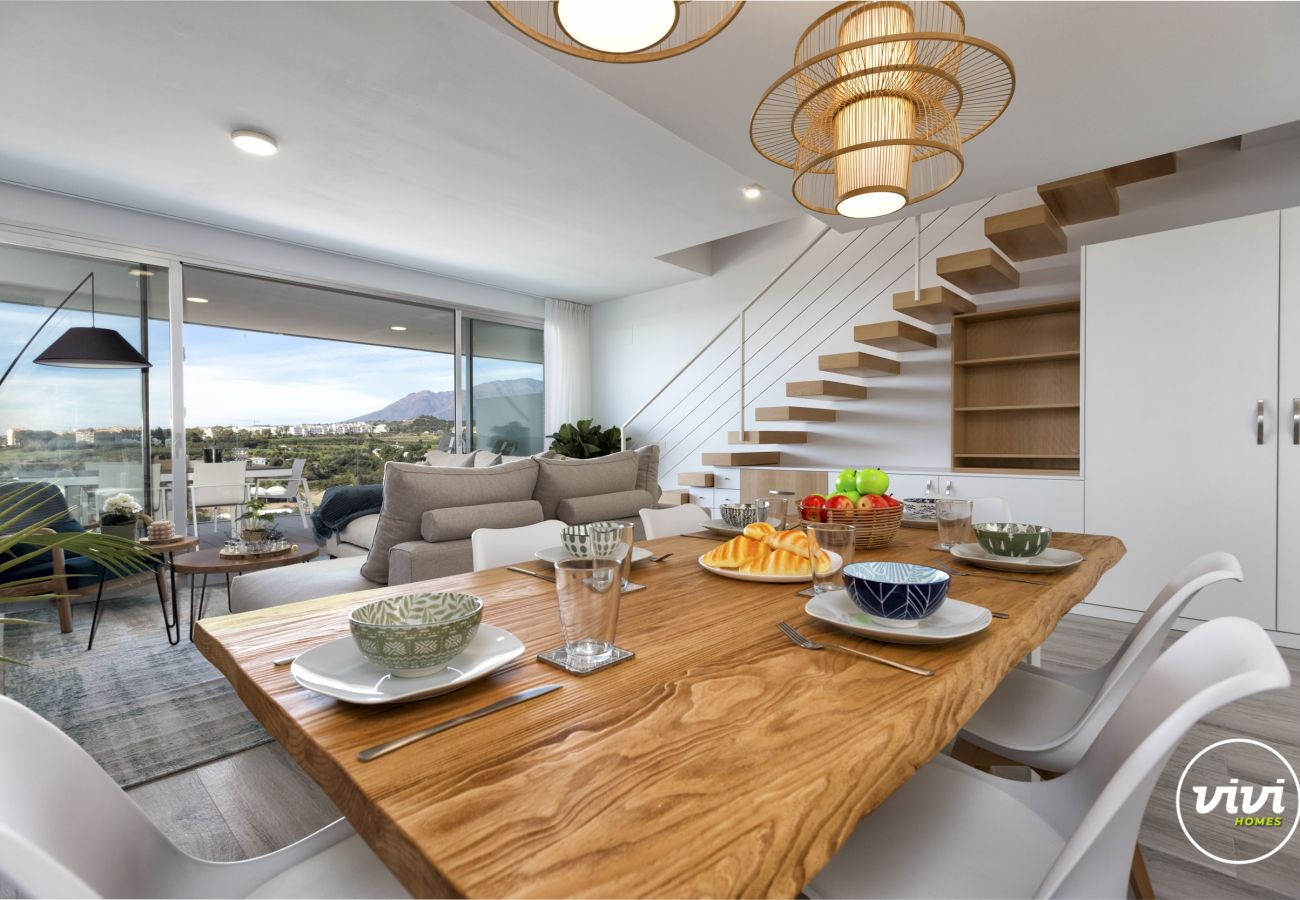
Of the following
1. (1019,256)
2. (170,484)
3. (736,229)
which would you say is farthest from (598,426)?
(1019,256)

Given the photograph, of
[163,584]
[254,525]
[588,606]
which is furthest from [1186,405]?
[163,584]

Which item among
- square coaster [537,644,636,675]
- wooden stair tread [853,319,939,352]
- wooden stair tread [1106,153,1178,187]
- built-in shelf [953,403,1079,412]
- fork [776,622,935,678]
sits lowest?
fork [776,622,935,678]

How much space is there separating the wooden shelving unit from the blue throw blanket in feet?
13.2

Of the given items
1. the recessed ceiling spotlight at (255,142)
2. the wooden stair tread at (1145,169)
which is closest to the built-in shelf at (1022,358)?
the wooden stair tread at (1145,169)

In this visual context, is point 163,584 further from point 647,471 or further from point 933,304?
point 933,304

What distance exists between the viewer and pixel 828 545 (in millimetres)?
1145

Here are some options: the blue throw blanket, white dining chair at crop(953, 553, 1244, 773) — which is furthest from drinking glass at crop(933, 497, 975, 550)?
the blue throw blanket

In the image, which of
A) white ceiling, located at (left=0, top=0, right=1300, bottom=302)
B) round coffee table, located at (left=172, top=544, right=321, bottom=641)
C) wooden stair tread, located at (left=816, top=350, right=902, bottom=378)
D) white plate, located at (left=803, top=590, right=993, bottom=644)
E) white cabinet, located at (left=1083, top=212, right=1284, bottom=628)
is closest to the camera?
white plate, located at (left=803, top=590, right=993, bottom=644)

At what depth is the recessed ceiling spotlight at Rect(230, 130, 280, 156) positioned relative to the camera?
3317mm

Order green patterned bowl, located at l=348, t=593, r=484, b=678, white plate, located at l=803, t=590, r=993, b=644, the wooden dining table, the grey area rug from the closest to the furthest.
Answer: the wooden dining table < green patterned bowl, located at l=348, t=593, r=484, b=678 < white plate, located at l=803, t=590, r=993, b=644 < the grey area rug

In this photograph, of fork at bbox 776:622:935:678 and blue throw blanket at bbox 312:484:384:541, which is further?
blue throw blanket at bbox 312:484:384:541

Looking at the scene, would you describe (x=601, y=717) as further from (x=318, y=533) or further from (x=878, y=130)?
(x=318, y=533)

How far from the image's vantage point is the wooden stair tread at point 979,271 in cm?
355

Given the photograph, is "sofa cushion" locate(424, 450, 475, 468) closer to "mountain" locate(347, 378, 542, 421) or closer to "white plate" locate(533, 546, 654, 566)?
"mountain" locate(347, 378, 542, 421)
